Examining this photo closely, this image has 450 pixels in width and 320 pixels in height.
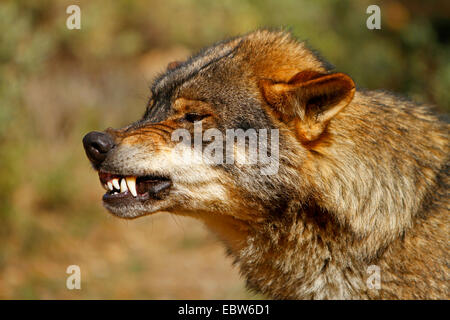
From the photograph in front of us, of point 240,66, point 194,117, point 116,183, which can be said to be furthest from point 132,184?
point 240,66

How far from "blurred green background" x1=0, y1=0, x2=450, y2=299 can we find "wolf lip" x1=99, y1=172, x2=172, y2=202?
149 cm

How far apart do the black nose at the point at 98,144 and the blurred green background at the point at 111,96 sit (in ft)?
4.90

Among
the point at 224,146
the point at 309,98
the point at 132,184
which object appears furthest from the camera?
the point at 132,184

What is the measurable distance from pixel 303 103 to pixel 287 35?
2.73 ft

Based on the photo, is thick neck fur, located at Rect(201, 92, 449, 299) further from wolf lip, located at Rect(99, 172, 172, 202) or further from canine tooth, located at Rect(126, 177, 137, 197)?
canine tooth, located at Rect(126, 177, 137, 197)

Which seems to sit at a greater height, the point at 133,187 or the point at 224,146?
the point at 224,146

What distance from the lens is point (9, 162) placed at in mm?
7062

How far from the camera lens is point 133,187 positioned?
12.3 ft

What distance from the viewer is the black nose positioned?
11.9 feet

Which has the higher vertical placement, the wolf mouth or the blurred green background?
the blurred green background

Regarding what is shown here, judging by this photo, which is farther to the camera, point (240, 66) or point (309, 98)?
point (240, 66)

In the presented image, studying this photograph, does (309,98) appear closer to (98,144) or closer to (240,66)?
(240,66)

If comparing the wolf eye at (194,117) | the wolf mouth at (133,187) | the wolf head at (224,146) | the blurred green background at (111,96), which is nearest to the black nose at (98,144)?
the wolf head at (224,146)

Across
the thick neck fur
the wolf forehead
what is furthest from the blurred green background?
the thick neck fur
